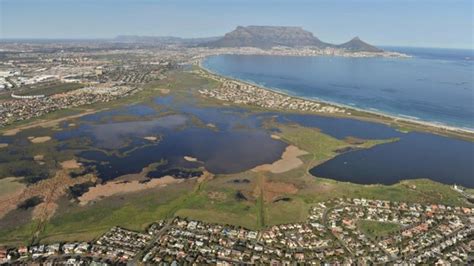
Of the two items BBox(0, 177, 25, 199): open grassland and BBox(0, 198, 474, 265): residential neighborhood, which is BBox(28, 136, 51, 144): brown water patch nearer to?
BBox(0, 177, 25, 199): open grassland

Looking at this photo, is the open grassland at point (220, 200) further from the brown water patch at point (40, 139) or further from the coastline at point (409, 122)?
the coastline at point (409, 122)

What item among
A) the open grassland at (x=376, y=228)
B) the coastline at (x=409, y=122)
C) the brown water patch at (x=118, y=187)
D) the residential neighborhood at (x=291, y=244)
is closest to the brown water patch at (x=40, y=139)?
the brown water patch at (x=118, y=187)

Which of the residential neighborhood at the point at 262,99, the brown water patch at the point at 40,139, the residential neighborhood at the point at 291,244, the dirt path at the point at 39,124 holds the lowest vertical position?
the residential neighborhood at the point at 291,244

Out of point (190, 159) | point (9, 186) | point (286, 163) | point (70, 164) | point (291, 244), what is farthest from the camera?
point (190, 159)

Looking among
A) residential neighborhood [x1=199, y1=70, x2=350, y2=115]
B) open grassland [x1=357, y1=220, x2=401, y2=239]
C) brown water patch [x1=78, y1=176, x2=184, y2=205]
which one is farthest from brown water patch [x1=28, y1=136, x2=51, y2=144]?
open grassland [x1=357, y1=220, x2=401, y2=239]

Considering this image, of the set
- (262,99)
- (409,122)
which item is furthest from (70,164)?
(409,122)

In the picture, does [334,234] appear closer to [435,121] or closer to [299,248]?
[299,248]

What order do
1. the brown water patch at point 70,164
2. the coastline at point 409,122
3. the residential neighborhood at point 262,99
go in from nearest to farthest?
the brown water patch at point 70,164 → the coastline at point 409,122 → the residential neighborhood at point 262,99

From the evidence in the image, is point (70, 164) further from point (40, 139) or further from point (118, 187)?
point (40, 139)

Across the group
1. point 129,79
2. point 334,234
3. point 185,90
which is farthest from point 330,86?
point 334,234

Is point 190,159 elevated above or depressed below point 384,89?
below

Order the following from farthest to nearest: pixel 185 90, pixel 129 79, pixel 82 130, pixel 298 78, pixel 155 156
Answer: pixel 298 78, pixel 129 79, pixel 185 90, pixel 82 130, pixel 155 156
